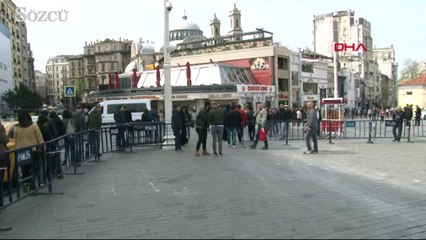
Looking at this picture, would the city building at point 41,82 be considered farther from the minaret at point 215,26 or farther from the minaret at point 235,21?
the minaret at point 235,21

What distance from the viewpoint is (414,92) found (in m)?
60.9

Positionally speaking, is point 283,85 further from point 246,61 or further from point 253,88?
point 253,88

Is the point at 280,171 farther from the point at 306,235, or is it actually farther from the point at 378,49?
the point at 378,49

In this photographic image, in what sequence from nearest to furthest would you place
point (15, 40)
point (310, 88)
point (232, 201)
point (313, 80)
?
point (232, 201), point (310, 88), point (313, 80), point (15, 40)

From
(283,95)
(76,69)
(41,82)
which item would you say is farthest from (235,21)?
(41,82)

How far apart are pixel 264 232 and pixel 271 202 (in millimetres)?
1725

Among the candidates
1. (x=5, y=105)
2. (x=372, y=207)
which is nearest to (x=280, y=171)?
(x=372, y=207)

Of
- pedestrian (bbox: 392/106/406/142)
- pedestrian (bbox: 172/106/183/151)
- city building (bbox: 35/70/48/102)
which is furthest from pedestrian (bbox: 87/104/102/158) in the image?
city building (bbox: 35/70/48/102)

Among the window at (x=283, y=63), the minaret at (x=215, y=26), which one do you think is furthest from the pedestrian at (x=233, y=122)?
the minaret at (x=215, y=26)

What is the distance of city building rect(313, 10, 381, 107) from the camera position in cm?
10880

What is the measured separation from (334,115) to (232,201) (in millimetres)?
14726

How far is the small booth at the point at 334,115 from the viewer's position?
19875mm

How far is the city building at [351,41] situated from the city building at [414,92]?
1695 inches

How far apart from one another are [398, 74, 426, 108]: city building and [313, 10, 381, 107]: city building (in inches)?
1695
